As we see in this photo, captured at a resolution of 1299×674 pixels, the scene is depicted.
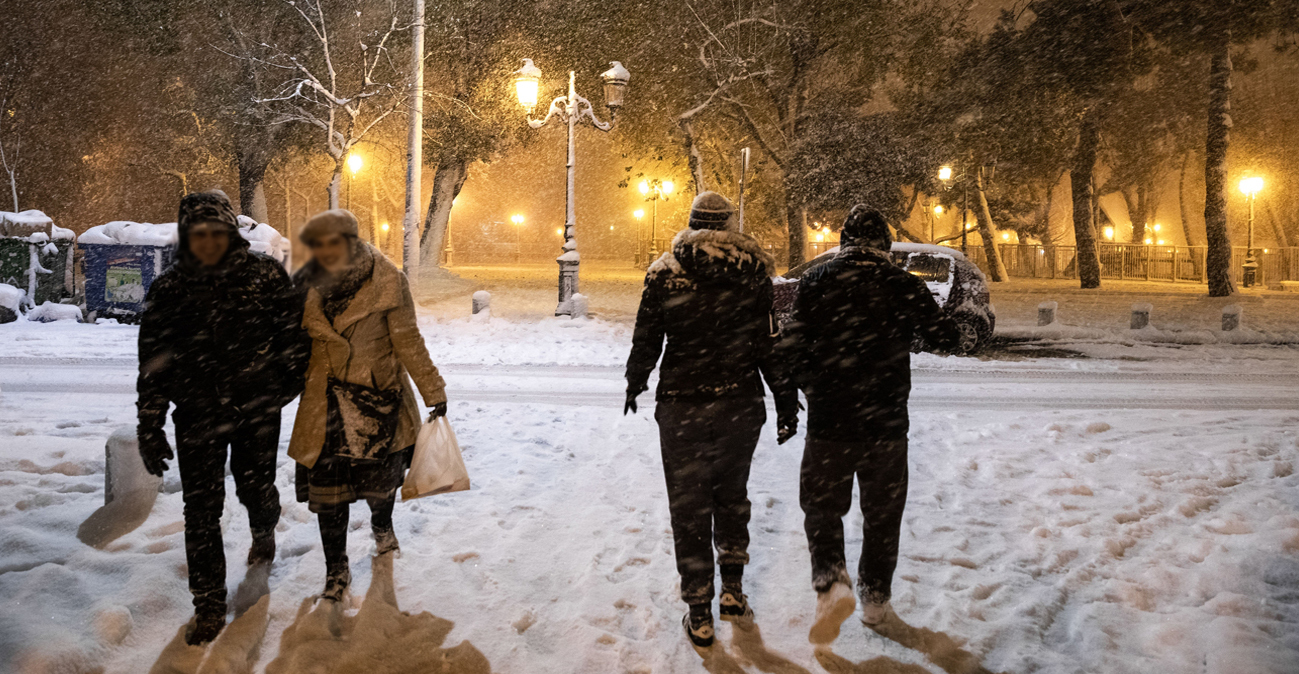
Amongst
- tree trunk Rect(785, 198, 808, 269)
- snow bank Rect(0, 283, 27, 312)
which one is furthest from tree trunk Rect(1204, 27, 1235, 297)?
snow bank Rect(0, 283, 27, 312)

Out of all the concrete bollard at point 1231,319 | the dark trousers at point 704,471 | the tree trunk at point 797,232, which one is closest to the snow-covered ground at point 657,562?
the dark trousers at point 704,471

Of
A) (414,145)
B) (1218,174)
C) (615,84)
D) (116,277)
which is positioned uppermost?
→ (615,84)

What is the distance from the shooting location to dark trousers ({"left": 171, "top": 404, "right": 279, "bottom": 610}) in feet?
11.2

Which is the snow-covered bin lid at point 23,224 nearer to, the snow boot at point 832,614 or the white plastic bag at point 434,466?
the white plastic bag at point 434,466

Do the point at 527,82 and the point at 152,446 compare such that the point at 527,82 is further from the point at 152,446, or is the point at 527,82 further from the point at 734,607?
the point at 734,607

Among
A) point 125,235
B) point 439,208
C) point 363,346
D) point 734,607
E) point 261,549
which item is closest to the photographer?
point 363,346

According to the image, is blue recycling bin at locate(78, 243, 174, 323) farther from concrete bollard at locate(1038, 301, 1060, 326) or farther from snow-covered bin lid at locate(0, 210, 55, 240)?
concrete bollard at locate(1038, 301, 1060, 326)

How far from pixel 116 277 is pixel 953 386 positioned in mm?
14123

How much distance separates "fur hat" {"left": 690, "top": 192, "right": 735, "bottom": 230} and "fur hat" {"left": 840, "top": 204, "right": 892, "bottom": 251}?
1.69 ft

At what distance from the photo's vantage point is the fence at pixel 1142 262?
36.5 m

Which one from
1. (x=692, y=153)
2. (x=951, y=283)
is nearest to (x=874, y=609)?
(x=951, y=283)

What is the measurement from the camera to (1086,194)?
106 ft

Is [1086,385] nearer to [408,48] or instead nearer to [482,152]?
[482,152]

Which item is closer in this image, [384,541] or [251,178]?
[384,541]
